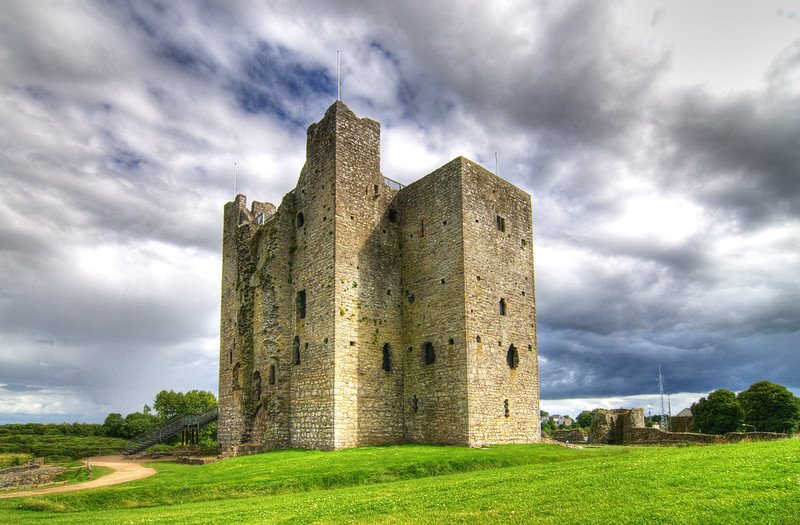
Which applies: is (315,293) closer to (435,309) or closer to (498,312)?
(435,309)

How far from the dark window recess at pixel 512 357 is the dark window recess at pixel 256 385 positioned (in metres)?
12.9

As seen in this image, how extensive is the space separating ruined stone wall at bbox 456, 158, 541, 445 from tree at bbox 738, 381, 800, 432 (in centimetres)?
3069

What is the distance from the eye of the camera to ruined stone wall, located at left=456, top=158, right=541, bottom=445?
2495cm

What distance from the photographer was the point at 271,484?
17.1 metres

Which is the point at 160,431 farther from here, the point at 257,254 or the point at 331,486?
the point at 331,486

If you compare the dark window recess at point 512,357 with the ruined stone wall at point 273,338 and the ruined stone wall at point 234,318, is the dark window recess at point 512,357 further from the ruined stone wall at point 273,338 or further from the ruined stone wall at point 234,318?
the ruined stone wall at point 234,318

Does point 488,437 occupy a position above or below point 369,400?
below

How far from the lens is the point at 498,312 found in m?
26.8

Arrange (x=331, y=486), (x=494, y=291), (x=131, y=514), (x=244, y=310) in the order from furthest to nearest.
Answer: (x=244, y=310) → (x=494, y=291) → (x=331, y=486) → (x=131, y=514)

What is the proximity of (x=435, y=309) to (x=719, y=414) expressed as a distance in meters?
36.4

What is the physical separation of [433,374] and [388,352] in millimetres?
2641

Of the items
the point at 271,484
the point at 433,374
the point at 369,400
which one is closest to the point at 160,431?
the point at 369,400

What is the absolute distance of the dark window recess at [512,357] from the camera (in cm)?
2691

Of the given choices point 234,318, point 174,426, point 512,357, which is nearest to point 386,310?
point 512,357
